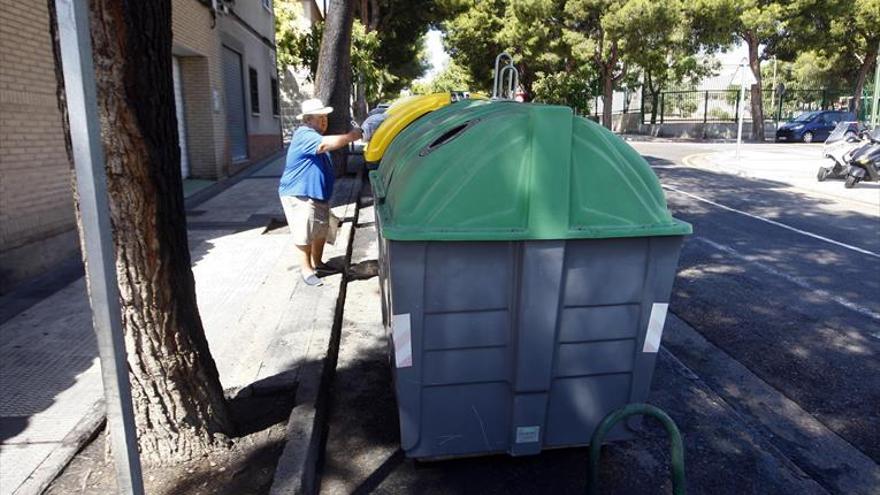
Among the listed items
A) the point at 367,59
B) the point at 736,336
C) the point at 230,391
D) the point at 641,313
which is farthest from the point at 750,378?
the point at 367,59

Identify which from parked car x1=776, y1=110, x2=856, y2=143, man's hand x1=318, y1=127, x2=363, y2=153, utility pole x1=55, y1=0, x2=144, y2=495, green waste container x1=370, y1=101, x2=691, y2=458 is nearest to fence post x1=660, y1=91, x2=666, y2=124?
parked car x1=776, y1=110, x2=856, y2=143

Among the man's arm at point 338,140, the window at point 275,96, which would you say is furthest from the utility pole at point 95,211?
the window at point 275,96

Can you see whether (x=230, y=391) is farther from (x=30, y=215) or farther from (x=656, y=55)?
(x=656, y=55)

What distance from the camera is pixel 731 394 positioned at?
414 centimetres

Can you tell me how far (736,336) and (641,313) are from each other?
8.68ft

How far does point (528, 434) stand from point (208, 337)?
8.71 feet

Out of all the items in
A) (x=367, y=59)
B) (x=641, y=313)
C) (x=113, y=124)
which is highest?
(x=367, y=59)

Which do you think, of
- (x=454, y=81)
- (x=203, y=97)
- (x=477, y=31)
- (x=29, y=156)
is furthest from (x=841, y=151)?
(x=454, y=81)

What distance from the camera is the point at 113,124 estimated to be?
251 centimetres

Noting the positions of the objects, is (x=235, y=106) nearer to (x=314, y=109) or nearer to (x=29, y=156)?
(x=29, y=156)

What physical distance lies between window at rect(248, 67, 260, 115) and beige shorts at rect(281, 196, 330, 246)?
12526mm

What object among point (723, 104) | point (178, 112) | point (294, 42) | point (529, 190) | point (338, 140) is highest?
point (294, 42)

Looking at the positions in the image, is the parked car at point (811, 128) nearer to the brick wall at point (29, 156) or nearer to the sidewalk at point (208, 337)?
the sidewalk at point (208, 337)

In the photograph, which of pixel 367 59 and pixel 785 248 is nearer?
pixel 785 248
